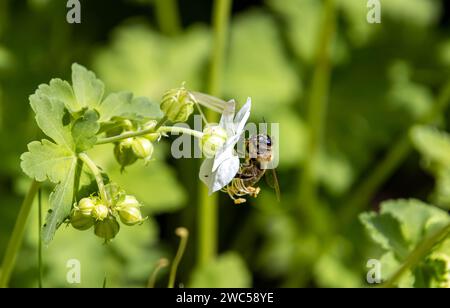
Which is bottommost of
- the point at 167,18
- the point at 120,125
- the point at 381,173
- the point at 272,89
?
the point at 120,125

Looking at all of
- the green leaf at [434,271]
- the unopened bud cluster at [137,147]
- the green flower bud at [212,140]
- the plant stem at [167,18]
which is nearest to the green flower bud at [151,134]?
the unopened bud cluster at [137,147]

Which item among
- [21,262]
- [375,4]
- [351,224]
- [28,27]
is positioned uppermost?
Result: [28,27]

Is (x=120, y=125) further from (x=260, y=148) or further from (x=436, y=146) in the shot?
(x=436, y=146)

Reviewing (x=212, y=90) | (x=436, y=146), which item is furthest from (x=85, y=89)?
(x=436, y=146)

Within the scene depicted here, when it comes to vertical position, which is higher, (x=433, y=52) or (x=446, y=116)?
(x=433, y=52)

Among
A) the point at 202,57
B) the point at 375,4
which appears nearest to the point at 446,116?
the point at 375,4

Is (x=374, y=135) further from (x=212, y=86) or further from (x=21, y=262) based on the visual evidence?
(x=21, y=262)
